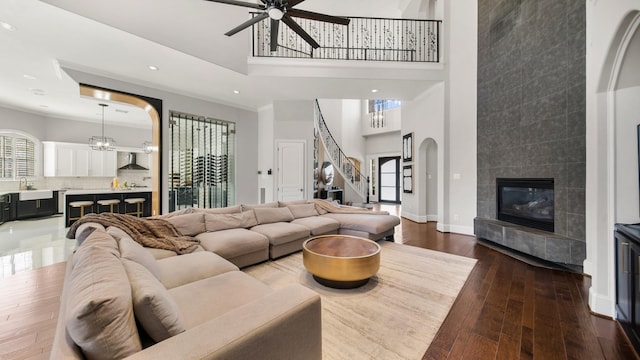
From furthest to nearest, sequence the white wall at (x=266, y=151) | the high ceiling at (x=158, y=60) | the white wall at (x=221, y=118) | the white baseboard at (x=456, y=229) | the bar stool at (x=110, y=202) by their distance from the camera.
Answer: the white wall at (x=266, y=151)
the bar stool at (x=110, y=202)
the white baseboard at (x=456, y=229)
the white wall at (x=221, y=118)
the high ceiling at (x=158, y=60)

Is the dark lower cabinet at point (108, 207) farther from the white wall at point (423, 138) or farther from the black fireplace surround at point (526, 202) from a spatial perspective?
the black fireplace surround at point (526, 202)

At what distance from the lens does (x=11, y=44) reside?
334 centimetres

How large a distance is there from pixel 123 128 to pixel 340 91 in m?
7.58

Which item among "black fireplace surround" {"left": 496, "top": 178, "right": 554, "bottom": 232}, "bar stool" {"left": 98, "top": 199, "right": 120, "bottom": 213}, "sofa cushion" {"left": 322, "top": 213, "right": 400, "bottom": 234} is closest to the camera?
"black fireplace surround" {"left": 496, "top": 178, "right": 554, "bottom": 232}

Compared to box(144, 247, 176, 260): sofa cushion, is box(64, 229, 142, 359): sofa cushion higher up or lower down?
higher up

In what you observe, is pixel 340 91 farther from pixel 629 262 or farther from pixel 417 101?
pixel 629 262

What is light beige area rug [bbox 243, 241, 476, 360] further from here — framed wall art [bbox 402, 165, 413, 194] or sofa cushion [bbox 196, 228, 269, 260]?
framed wall art [bbox 402, 165, 413, 194]

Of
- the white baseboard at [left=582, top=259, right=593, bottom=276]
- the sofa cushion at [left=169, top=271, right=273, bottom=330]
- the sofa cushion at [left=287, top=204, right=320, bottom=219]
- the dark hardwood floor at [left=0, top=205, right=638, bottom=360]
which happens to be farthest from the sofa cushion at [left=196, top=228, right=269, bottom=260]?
the white baseboard at [left=582, top=259, right=593, bottom=276]

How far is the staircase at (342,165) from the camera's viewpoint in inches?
371

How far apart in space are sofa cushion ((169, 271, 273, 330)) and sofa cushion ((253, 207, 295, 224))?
200 centimetres

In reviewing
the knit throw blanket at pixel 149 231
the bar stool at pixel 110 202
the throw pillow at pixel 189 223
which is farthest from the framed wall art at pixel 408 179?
the bar stool at pixel 110 202

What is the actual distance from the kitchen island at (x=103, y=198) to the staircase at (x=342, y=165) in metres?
5.75

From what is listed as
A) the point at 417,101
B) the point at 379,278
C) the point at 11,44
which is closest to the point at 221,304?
the point at 379,278

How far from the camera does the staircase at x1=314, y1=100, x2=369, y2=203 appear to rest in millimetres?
9414
